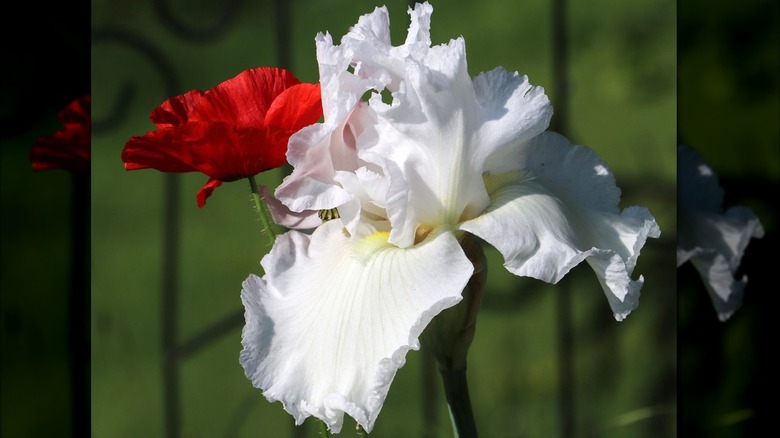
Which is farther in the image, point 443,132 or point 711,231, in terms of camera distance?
point 711,231

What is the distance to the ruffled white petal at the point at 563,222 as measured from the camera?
592 mm

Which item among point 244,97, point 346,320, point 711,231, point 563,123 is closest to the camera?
point 346,320

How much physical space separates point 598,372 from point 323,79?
410 mm

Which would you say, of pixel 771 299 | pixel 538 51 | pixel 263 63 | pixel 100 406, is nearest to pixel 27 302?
pixel 100 406

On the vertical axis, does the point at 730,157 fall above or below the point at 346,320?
above

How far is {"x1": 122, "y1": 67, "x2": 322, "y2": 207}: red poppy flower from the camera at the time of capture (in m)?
0.66

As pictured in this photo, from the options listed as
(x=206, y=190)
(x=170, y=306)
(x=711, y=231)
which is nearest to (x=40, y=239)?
(x=170, y=306)

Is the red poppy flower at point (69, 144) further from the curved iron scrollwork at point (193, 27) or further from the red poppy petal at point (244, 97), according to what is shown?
the red poppy petal at point (244, 97)

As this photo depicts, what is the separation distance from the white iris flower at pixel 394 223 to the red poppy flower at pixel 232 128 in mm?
50

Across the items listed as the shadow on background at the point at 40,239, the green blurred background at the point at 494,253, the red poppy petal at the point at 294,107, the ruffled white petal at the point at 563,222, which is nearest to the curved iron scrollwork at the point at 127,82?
the green blurred background at the point at 494,253

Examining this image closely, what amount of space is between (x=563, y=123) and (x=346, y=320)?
1.26 feet

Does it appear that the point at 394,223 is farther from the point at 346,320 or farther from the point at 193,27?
the point at 193,27

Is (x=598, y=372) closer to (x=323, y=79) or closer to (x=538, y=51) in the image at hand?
(x=538, y=51)

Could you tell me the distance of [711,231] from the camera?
1.00 m
